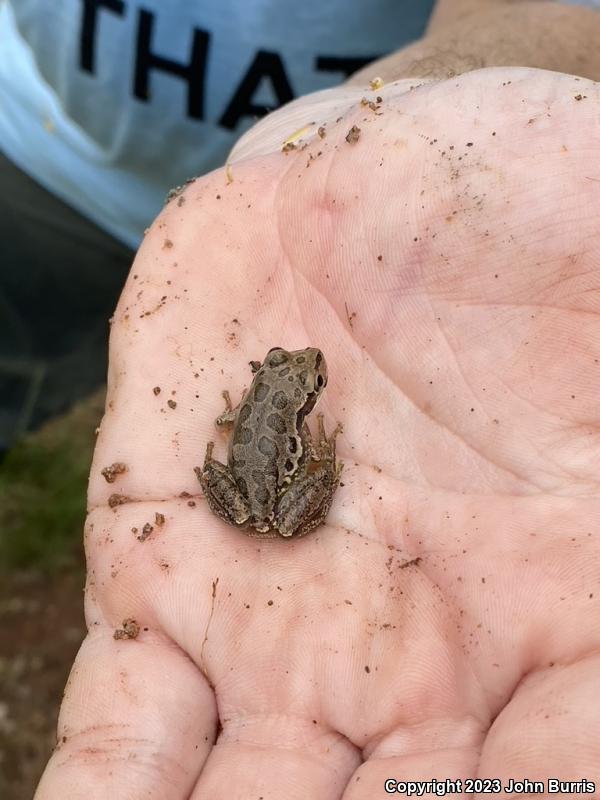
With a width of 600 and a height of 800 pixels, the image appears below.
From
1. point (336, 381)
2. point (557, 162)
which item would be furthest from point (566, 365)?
point (336, 381)

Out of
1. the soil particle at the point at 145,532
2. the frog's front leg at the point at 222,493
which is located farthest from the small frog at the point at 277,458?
the soil particle at the point at 145,532

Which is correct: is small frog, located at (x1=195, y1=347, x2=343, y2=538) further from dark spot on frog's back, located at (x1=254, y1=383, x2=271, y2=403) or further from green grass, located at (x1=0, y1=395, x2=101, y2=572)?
green grass, located at (x1=0, y1=395, x2=101, y2=572)

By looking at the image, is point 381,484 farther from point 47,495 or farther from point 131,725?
point 47,495

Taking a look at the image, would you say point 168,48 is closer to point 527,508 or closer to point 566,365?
point 566,365

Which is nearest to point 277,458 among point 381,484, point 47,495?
point 381,484

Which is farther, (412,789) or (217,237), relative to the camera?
(217,237)

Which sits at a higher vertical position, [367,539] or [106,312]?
[106,312]
